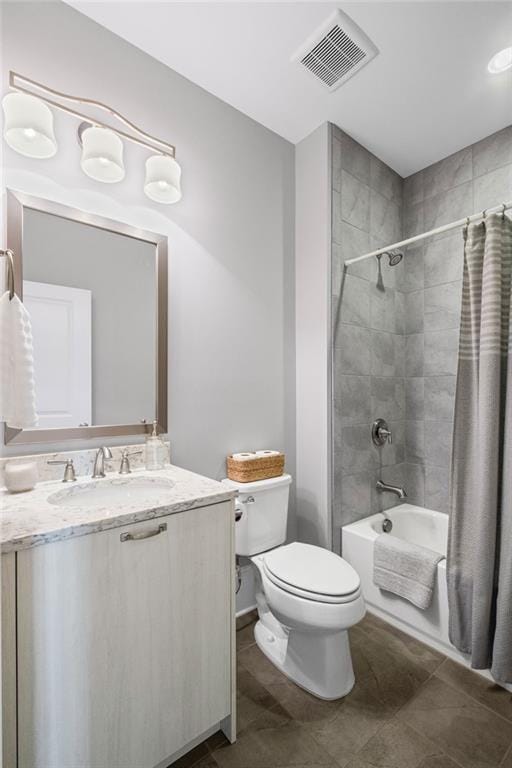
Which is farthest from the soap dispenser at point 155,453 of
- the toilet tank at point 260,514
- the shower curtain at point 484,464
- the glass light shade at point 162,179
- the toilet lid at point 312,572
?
the shower curtain at point 484,464

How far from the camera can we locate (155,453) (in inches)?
59.9

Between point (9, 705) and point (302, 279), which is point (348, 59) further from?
point (9, 705)

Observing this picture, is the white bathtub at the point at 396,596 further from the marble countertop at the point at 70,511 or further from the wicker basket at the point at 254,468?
the marble countertop at the point at 70,511

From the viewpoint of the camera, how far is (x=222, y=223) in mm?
1891

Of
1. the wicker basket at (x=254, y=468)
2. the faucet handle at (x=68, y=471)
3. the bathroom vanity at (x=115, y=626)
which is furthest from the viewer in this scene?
the wicker basket at (x=254, y=468)

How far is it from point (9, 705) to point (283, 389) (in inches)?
66.5

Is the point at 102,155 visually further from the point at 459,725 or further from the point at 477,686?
the point at 477,686

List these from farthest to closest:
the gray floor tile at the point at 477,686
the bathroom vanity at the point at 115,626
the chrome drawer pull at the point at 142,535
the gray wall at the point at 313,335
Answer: the gray wall at the point at 313,335 → the gray floor tile at the point at 477,686 → the chrome drawer pull at the point at 142,535 → the bathroom vanity at the point at 115,626

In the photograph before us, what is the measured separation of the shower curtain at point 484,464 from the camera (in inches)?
58.7

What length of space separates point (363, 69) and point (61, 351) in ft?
6.16

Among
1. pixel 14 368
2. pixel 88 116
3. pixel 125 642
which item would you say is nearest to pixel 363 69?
pixel 88 116

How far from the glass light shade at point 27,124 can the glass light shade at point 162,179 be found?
1.25 feet

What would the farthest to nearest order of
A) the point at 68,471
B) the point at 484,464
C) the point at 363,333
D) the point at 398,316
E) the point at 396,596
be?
the point at 398,316
the point at 363,333
the point at 396,596
the point at 484,464
the point at 68,471

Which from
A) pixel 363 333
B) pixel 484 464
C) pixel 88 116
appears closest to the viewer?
pixel 88 116
